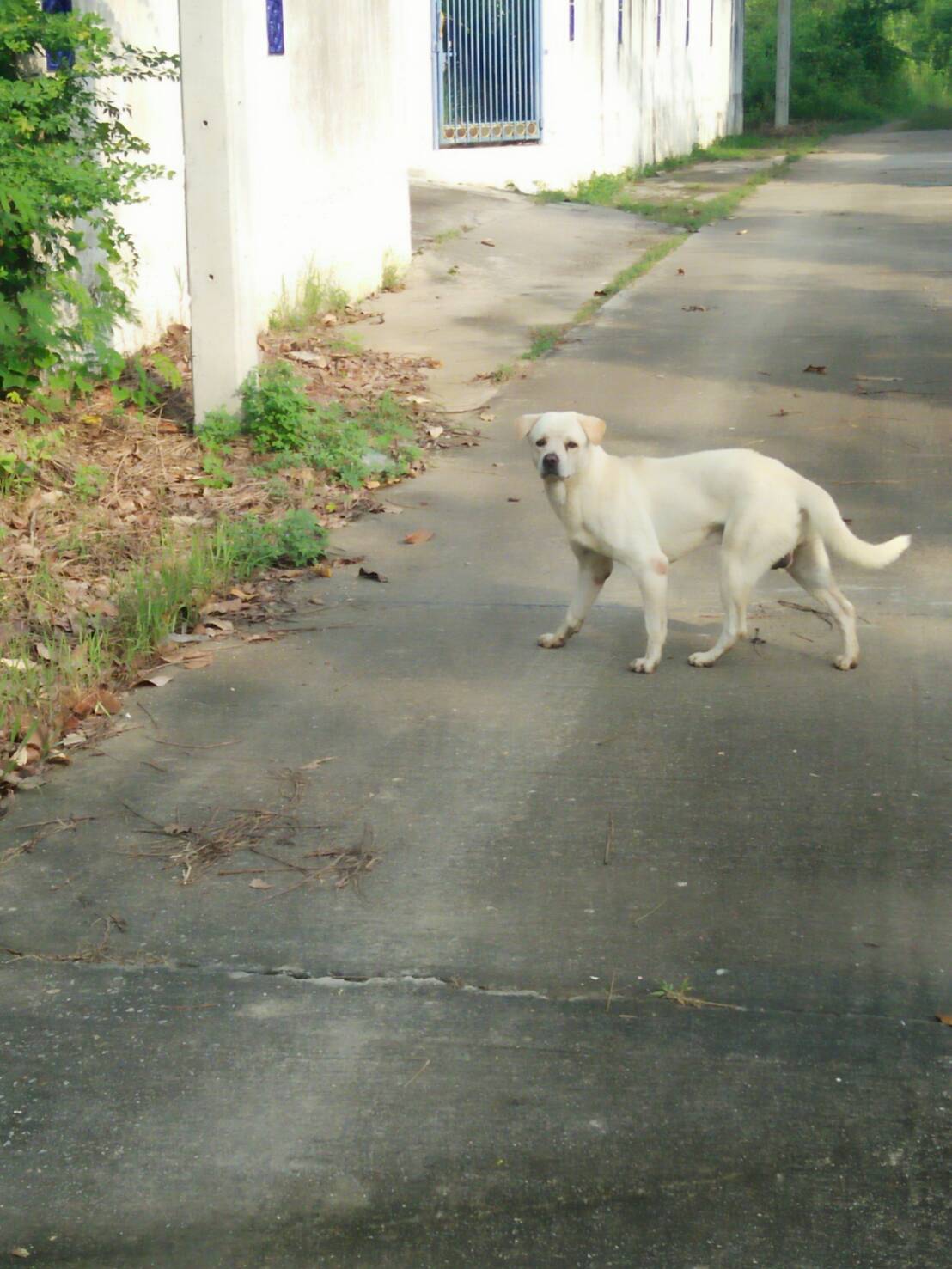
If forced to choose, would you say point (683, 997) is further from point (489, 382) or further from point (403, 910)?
point (489, 382)

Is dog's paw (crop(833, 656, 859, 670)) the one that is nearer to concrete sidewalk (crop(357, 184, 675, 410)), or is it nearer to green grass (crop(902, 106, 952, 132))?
concrete sidewalk (crop(357, 184, 675, 410))

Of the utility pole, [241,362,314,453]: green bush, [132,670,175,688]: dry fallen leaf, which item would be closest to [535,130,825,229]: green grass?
the utility pole

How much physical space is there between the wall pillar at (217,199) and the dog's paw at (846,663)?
4248 mm

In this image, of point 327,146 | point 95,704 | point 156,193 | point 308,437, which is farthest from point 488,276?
point 95,704

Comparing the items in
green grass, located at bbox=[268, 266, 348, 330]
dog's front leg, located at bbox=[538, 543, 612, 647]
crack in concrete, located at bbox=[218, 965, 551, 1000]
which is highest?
green grass, located at bbox=[268, 266, 348, 330]

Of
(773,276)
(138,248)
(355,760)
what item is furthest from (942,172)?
(355,760)

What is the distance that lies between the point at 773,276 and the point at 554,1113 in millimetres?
11824

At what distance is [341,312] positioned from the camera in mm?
11992

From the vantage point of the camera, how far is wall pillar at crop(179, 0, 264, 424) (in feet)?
26.7

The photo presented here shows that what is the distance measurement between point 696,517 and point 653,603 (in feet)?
1.15

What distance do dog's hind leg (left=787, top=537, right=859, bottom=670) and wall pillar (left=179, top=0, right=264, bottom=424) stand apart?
4.03 m

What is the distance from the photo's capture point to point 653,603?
5598 mm

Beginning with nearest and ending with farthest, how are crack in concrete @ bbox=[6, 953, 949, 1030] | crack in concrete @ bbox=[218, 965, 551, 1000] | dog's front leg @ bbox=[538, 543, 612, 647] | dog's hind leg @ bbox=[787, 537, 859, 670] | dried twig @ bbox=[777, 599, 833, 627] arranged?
crack in concrete @ bbox=[6, 953, 949, 1030] < crack in concrete @ bbox=[218, 965, 551, 1000] < dog's hind leg @ bbox=[787, 537, 859, 670] < dog's front leg @ bbox=[538, 543, 612, 647] < dried twig @ bbox=[777, 599, 833, 627]

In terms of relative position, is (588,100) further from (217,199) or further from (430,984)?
(430,984)
